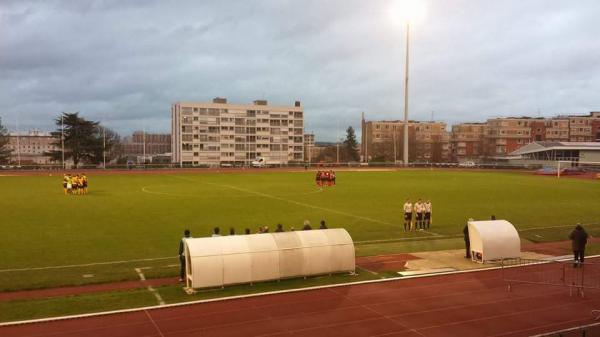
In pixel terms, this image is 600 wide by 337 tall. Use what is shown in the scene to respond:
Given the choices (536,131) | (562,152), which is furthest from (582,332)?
(536,131)

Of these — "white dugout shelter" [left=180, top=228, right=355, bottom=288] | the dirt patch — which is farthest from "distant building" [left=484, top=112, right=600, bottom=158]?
"white dugout shelter" [left=180, top=228, right=355, bottom=288]

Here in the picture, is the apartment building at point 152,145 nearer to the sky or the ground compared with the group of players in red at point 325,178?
nearer to the sky

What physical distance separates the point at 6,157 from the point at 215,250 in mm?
102398

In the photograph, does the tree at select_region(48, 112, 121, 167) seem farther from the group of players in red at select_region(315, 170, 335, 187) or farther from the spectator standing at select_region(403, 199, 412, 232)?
the spectator standing at select_region(403, 199, 412, 232)

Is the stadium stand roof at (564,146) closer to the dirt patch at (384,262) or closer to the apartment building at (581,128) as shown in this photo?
the apartment building at (581,128)

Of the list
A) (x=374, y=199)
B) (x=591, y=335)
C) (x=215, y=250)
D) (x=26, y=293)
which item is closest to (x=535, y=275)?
(x=591, y=335)

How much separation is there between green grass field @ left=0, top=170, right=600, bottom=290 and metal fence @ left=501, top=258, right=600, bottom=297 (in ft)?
14.0

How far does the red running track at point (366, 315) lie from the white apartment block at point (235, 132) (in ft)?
357

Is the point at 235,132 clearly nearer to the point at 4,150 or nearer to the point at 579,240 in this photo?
the point at 4,150

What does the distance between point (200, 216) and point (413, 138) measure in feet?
413

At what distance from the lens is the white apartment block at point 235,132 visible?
126750 millimetres

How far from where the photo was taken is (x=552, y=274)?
16.5 meters

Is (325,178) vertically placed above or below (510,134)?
below

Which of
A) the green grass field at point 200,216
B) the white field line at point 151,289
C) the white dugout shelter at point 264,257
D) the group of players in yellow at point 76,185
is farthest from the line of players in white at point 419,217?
the group of players in yellow at point 76,185
